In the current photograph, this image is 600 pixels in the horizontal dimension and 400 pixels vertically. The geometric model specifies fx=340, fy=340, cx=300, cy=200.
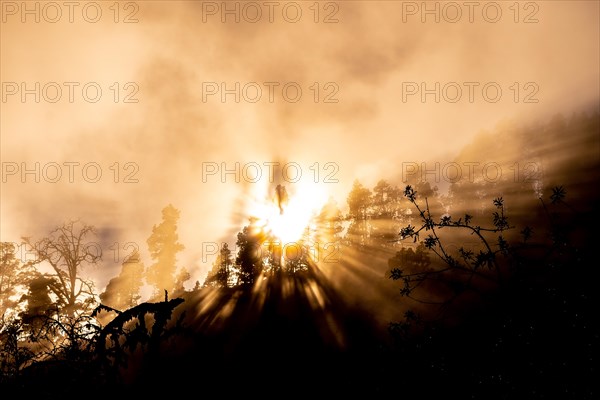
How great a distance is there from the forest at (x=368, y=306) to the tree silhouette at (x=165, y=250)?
0.23 m

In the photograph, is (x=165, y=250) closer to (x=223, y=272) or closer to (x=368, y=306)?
(x=223, y=272)

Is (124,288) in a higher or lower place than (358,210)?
lower

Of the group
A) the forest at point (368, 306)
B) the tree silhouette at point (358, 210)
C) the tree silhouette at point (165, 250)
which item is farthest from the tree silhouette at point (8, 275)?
the tree silhouette at point (358, 210)

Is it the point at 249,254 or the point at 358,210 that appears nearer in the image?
the point at 249,254

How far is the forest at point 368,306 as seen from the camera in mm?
4508

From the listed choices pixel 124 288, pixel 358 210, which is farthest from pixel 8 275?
pixel 358 210

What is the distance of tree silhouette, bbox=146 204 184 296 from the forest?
9.0 inches

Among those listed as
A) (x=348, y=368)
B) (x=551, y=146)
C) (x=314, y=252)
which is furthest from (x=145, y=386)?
(x=551, y=146)

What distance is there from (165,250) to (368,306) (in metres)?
37.7

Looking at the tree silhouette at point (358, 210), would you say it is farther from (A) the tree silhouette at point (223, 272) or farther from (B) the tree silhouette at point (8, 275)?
(B) the tree silhouette at point (8, 275)

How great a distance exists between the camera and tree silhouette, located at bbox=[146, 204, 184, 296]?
5769cm

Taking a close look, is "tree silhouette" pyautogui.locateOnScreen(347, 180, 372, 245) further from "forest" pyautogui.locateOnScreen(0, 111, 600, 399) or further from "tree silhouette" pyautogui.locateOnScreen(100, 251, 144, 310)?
"tree silhouette" pyautogui.locateOnScreen(100, 251, 144, 310)

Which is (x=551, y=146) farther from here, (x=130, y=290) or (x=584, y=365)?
(x=130, y=290)

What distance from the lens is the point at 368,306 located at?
38.6m
